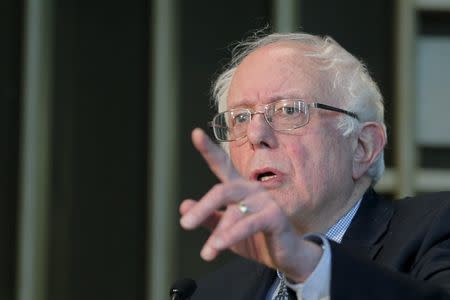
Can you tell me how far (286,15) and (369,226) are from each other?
3086 millimetres

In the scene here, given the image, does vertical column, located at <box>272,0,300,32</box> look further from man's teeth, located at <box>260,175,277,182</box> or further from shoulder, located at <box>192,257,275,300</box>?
man's teeth, located at <box>260,175,277,182</box>

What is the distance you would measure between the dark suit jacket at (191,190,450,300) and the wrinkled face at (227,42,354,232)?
0.12 m

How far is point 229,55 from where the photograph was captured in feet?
18.7

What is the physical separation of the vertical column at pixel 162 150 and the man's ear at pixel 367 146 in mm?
2470

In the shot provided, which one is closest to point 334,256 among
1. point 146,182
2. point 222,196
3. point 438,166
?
point 222,196

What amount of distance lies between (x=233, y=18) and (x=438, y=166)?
1.58 m

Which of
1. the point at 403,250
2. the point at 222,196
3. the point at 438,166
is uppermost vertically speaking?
the point at 222,196

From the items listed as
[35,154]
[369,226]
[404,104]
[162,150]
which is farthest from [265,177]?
[404,104]

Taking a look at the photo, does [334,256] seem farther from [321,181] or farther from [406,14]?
[406,14]

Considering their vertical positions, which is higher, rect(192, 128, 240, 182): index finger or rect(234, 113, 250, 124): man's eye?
rect(192, 128, 240, 182): index finger

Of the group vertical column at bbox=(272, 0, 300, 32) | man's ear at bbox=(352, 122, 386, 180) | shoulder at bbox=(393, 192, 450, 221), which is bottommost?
shoulder at bbox=(393, 192, 450, 221)

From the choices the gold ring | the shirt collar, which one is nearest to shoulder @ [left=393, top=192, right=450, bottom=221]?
the shirt collar

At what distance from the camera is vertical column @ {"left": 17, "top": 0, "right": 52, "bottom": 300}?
17.9ft

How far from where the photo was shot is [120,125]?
18.4 ft
